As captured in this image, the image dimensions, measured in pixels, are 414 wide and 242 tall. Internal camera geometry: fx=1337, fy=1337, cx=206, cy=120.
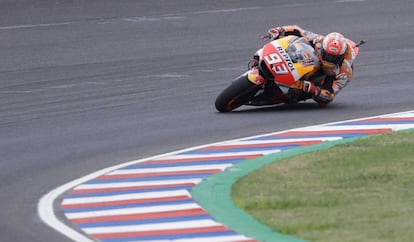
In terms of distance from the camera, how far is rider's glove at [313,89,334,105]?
17.6 m

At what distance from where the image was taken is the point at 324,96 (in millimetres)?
17656

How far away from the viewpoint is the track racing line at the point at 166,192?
35.7ft

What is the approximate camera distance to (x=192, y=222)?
11164 millimetres

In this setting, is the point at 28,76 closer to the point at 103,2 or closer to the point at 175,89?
the point at 175,89

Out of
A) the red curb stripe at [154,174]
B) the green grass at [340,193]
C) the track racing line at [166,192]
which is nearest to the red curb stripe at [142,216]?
the track racing line at [166,192]

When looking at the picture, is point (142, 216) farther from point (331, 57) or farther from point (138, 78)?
point (138, 78)

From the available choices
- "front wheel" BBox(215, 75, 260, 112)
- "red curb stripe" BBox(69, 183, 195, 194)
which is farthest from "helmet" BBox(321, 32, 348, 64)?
"red curb stripe" BBox(69, 183, 195, 194)

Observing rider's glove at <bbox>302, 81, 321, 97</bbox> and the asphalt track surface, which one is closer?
the asphalt track surface

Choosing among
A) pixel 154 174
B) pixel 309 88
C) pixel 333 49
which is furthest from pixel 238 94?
pixel 154 174

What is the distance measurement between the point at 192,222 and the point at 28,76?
1079 cm

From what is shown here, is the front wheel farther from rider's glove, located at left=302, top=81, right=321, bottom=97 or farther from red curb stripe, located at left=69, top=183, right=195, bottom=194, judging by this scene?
red curb stripe, located at left=69, top=183, right=195, bottom=194

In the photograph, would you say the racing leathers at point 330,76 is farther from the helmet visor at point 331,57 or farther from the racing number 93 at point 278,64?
the racing number 93 at point 278,64

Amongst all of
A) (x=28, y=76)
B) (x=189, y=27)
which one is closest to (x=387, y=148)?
(x=28, y=76)

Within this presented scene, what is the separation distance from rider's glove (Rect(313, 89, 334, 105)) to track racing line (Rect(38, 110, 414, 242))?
850 mm
